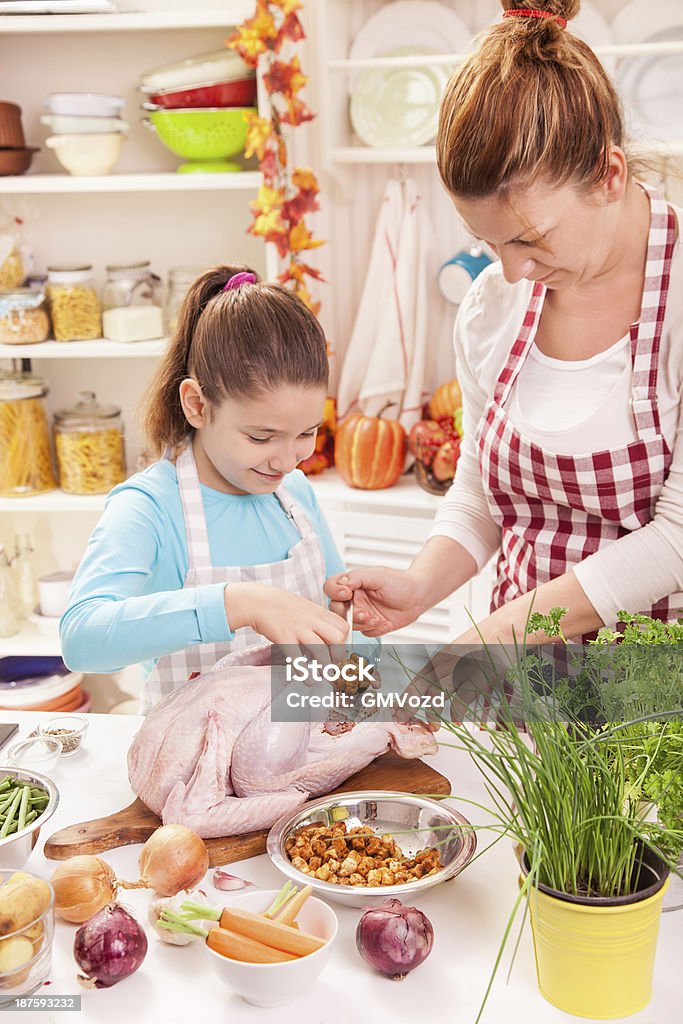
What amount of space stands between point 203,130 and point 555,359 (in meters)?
1.44

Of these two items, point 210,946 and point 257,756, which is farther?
point 257,756

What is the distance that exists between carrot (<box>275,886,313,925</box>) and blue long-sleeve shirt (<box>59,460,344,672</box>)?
320 millimetres

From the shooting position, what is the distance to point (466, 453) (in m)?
1.65

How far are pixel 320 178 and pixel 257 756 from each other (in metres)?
1.97

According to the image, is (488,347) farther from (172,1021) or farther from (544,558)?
(172,1021)

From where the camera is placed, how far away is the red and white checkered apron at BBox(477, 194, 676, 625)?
1401mm

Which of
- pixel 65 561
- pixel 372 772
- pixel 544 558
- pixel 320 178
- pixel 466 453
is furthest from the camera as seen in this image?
pixel 65 561

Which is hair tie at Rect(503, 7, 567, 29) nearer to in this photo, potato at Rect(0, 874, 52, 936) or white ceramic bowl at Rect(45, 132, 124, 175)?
potato at Rect(0, 874, 52, 936)

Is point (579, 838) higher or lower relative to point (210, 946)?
higher

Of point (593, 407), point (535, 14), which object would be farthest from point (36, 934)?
point (535, 14)

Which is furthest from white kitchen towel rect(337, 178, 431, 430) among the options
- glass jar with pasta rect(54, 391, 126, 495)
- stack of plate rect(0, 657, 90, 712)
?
stack of plate rect(0, 657, 90, 712)

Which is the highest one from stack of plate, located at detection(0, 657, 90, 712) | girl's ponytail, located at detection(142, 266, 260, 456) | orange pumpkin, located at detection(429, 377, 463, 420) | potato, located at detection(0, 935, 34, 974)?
girl's ponytail, located at detection(142, 266, 260, 456)

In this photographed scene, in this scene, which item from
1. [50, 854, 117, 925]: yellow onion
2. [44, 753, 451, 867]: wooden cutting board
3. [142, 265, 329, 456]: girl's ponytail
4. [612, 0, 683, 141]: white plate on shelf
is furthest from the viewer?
[612, 0, 683, 141]: white plate on shelf

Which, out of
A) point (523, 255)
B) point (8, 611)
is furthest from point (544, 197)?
point (8, 611)
